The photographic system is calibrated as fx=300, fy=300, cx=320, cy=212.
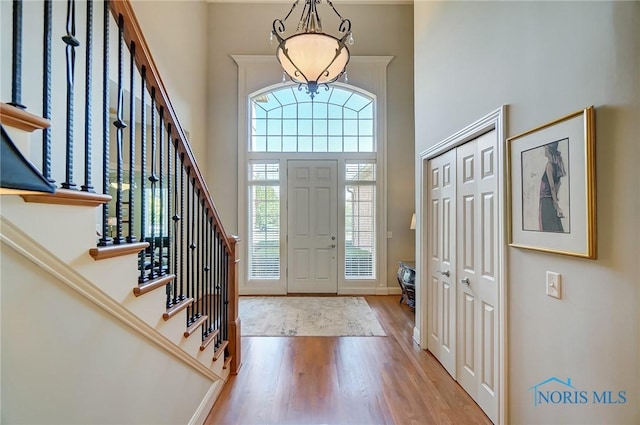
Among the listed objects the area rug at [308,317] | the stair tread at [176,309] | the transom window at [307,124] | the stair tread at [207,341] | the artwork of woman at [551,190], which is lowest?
the area rug at [308,317]

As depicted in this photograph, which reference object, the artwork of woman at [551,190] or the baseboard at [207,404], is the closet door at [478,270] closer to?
the artwork of woman at [551,190]

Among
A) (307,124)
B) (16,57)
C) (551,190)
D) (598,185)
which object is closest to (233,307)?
(16,57)

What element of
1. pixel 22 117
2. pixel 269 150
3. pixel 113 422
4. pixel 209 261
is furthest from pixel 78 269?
pixel 269 150

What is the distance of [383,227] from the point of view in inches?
206

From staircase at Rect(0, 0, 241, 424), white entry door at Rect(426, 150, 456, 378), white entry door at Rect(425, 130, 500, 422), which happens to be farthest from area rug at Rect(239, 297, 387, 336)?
staircase at Rect(0, 0, 241, 424)

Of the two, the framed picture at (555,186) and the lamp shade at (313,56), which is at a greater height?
the lamp shade at (313,56)

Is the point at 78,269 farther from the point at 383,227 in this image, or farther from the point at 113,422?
the point at 383,227

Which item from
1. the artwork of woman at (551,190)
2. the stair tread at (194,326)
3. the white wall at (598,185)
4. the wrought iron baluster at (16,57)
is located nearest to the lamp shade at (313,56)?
the white wall at (598,185)

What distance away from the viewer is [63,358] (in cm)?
93

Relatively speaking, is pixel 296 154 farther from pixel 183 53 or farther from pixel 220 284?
pixel 220 284

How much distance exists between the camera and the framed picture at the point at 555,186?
132cm

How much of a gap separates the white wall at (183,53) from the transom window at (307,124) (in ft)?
2.94

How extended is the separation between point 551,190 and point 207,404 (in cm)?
250

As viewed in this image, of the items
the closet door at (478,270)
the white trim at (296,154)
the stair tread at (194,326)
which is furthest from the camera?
the white trim at (296,154)
